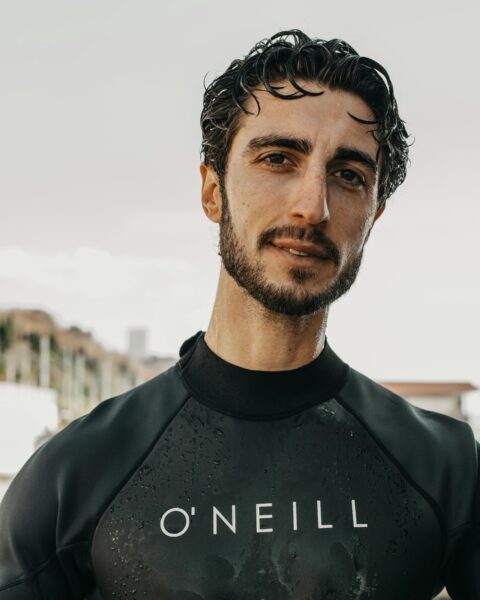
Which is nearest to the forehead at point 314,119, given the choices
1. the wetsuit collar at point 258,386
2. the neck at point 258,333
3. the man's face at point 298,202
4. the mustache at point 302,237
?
the man's face at point 298,202

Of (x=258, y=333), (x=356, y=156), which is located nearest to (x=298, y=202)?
(x=356, y=156)

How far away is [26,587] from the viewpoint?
2.49 meters

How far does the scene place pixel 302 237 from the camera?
257cm

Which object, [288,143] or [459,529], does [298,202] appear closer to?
[288,143]

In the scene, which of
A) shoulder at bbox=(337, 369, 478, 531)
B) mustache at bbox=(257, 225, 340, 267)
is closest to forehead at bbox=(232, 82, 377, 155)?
mustache at bbox=(257, 225, 340, 267)

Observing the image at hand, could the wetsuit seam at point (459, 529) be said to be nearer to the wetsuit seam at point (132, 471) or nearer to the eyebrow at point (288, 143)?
A: the wetsuit seam at point (132, 471)

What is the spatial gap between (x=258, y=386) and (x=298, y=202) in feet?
2.04

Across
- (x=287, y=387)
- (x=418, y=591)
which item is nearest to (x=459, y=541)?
(x=418, y=591)

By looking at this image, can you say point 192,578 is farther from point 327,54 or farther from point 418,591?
point 327,54

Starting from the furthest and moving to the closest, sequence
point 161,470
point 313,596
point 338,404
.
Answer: point 338,404 < point 161,470 < point 313,596

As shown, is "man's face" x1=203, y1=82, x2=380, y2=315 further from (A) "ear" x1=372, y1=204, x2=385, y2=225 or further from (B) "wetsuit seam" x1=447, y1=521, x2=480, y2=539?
(B) "wetsuit seam" x1=447, y1=521, x2=480, y2=539

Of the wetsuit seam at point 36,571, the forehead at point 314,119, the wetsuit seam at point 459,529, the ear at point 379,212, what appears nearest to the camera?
the wetsuit seam at point 36,571

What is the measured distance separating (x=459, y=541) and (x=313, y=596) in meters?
0.50

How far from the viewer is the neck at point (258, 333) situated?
8.99ft
